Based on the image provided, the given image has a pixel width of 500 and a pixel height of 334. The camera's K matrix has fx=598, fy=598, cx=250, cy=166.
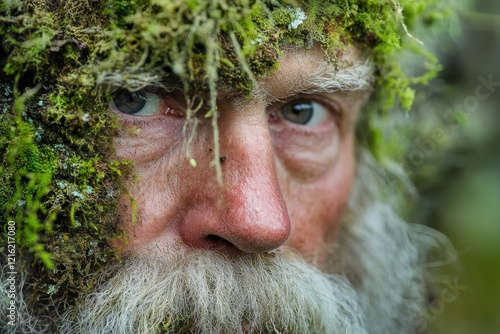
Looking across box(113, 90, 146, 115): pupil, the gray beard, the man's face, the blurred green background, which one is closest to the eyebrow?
the man's face

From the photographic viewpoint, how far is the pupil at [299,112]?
1.62 metres

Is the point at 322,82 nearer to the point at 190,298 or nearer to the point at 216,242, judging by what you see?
the point at 216,242

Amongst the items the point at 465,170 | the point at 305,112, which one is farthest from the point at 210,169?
the point at 465,170

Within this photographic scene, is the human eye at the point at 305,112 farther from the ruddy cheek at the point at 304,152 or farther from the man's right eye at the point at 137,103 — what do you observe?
the man's right eye at the point at 137,103

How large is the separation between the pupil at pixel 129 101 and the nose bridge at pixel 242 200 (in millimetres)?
191

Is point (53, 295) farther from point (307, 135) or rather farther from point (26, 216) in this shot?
point (307, 135)

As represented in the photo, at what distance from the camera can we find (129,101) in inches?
53.3

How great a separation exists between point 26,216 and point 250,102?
1.80 ft

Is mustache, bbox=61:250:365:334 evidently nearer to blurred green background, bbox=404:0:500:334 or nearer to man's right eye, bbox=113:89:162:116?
man's right eye, bbox=113:89:162:116

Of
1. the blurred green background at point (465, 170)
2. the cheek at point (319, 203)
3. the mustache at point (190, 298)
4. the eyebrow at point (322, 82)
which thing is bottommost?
the blurred green background at point (465, 170)

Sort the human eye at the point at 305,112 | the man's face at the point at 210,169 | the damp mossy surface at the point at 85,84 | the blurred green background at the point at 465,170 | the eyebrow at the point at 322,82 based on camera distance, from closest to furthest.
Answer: the damp mossy surface at the point at 85,84, the man's face at the point at 210,169, the eyebrow at the point at 322,82, the human eye at the point at 305,112, the blurred green background at the point at 465,170

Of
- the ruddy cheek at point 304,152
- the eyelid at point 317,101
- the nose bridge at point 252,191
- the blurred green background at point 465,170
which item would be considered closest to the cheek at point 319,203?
the ruddy cheek at point 304,152

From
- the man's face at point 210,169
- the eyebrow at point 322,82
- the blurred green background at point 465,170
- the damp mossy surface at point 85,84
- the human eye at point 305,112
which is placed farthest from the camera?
the blurred green background at point 465,170

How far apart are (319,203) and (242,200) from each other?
1.48 ft
